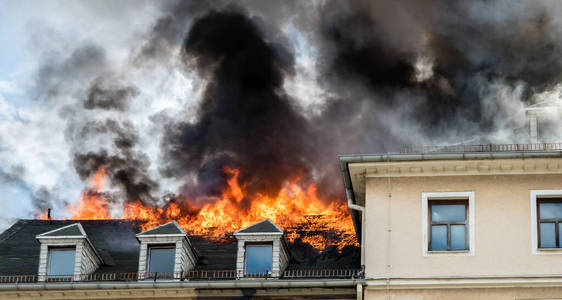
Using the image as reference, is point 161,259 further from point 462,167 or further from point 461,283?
A: point 462,167

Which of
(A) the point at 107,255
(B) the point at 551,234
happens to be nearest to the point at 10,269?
(A) the point at 107,255

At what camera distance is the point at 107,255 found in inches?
1304

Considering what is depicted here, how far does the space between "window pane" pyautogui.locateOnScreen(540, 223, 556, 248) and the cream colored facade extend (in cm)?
30

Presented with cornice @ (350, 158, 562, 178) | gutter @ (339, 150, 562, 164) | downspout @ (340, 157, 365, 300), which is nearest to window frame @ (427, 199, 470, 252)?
cornice @ (350, 158, 562, 178)

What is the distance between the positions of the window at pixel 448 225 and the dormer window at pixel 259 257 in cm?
547

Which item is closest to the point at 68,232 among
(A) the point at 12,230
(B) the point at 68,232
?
(B) the point at 68,232

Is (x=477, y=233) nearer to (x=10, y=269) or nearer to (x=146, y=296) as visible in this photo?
(x=146, y=296)

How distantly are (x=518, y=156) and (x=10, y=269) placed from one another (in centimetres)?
1743

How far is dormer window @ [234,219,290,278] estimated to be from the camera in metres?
29.5

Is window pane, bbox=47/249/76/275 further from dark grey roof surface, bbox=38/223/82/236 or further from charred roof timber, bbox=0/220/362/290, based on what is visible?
dark grey roof surface, bbox=38/223/82/236

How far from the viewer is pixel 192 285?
93.7 ft

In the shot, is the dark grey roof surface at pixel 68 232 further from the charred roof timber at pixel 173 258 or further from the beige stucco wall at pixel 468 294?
the beige stucco wall at pixel 468 294

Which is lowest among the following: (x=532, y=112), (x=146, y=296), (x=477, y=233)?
(x=146, y=296)

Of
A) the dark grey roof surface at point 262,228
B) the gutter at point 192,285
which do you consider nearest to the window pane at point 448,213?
the gutter at point 192,285
